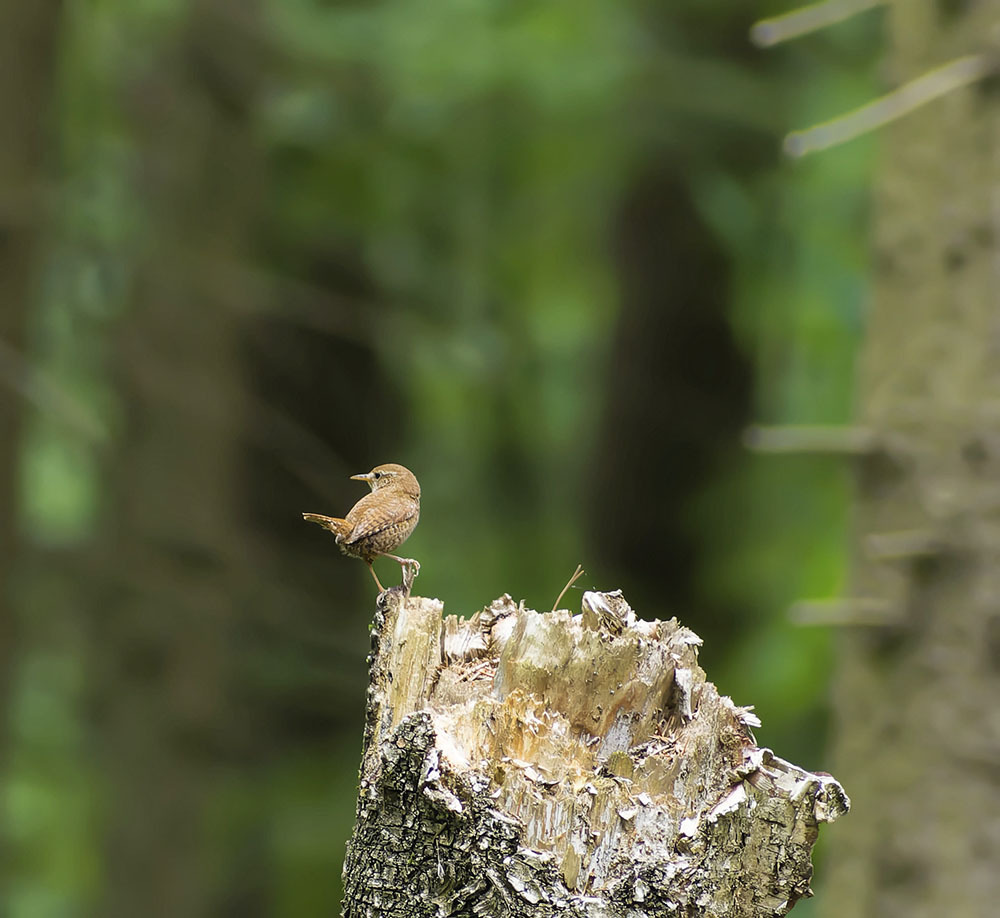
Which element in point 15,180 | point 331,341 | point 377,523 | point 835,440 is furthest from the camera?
point 331,341

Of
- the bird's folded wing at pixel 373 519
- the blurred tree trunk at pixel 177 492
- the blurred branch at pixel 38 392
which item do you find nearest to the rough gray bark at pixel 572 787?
the bird's folded wing at pixel 373 519

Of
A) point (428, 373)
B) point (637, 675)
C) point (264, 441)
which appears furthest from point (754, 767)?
point (428, 373)

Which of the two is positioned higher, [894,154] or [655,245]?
[655,245]

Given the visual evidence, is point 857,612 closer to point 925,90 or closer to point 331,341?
point 925,90

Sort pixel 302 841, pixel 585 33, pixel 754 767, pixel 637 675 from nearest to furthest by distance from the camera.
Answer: pixel 754 767, pixel 637 675, pixel 585 33, pixel 302 841

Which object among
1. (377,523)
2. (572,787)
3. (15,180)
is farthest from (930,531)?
(15,180)

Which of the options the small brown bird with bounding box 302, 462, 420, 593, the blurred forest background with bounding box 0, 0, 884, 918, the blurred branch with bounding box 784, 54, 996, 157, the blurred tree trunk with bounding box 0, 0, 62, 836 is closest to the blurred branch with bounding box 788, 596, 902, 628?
the blurred branch with bounding box 784, 54, 996, 157

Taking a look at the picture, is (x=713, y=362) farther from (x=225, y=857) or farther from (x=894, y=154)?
(x=225, y=857)
